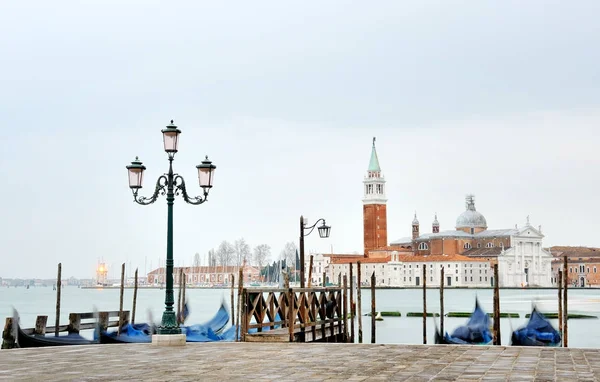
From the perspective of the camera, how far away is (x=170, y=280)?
42.0 feet

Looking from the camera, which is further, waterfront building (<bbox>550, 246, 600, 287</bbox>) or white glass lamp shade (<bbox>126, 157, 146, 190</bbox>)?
waterfront building (<bbox>550, 246, 600, 287</bbox>)

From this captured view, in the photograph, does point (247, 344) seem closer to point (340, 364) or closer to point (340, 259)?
point (340, 364)

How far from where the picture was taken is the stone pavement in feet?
26.7

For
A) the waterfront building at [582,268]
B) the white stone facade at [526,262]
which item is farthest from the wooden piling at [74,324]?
the waterfront building at [582,268]

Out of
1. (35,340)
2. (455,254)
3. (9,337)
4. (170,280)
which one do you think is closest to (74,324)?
(35,340)

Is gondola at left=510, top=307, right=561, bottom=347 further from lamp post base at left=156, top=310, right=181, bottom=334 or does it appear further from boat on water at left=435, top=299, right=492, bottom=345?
lamp post base at left=156, top=310, right=181, bottom=334

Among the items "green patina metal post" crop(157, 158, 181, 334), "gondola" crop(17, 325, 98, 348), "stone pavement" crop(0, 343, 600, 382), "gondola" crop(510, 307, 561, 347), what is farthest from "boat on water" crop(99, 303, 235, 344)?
"gondola" crop(510, 307, 561, 347)

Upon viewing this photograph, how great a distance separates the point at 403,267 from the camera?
416 feet

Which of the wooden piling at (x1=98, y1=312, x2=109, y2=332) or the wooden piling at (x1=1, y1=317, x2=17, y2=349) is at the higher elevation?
the wooden piling at (x1=98, y1=312, x2=109, y2=332)

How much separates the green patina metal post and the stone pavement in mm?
696

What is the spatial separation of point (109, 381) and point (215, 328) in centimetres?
1656

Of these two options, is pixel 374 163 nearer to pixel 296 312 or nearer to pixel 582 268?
pixel 582 268

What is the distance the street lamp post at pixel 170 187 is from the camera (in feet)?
42.3

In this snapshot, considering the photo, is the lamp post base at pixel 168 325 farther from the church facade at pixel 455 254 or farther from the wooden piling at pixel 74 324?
the church facade at pixel 455 254
